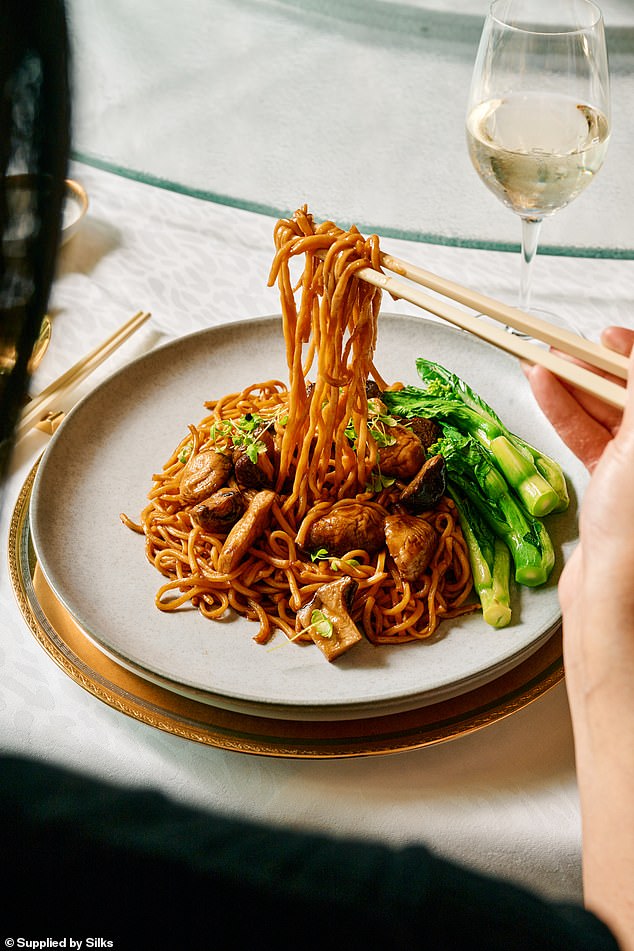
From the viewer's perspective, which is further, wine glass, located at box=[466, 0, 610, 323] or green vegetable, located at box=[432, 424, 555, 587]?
wine glass, located at box=[466, 0, 610, 323]

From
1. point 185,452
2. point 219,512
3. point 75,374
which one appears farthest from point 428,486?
point 75,374

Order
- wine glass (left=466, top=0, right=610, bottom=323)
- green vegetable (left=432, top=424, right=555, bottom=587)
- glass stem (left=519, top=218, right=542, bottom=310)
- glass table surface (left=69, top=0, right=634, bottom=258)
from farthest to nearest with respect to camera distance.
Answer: glass table surface (left=69, top=0, right=634, bottom=258), glass stem (left=519, top=218, right=542, bottom=310), wine glass (left=466, top=0, right=610, bottom=323), green vegetable (left=432, top=424, right=555, bottom=587)

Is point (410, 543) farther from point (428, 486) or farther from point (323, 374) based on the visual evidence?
point (323, 374)

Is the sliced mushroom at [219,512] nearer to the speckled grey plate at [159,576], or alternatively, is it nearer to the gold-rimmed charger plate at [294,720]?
the speckled grey plate at [159,576]

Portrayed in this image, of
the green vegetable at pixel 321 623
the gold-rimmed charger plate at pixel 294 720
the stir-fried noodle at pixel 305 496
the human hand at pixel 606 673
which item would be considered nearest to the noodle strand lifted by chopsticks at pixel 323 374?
the stir-fried noodle at pixel 305 496

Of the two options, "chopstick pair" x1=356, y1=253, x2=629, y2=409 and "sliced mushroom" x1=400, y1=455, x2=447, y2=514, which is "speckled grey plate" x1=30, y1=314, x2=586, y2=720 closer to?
"sliced mushroom" x1=400, y1=455, x2=447, y2=514

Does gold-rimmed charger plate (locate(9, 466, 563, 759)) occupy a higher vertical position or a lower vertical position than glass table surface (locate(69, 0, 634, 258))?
lower

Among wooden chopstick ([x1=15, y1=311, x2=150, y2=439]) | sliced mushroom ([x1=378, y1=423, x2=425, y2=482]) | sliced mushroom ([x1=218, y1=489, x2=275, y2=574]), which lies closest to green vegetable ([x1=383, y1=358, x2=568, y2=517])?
sliced mushroom ([x1=378, y1=423, x2=425, y2=482])

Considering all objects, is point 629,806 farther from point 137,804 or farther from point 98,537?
point 98,537
